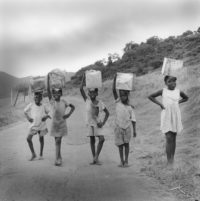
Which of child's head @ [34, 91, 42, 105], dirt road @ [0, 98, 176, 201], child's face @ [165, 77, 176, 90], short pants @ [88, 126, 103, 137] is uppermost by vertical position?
child's face @ [165, 77, 176, 90]

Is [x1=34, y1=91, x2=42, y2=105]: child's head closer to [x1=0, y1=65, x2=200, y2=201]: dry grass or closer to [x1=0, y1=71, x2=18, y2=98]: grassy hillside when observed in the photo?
[x1=0, y1=65, x2=200, y2=201]: dry grass

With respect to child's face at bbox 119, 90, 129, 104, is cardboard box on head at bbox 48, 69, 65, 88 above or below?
above

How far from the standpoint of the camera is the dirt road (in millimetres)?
4152

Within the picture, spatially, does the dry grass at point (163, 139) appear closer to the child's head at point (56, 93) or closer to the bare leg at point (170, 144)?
the bare leg at point (170, 144)

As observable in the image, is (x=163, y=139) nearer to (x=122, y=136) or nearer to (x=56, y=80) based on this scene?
(x=122, y=136)

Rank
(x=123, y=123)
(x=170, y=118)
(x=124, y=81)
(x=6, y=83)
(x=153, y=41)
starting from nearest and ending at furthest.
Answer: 1. (x=6, y=83)
2. (x=153, y=41)
3. (x=170, y=118)
4. (x=124, y=81)
5. (x=123, y=123)

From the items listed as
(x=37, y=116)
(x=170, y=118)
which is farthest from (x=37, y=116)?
(x=170, y=118)

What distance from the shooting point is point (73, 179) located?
4.88 m

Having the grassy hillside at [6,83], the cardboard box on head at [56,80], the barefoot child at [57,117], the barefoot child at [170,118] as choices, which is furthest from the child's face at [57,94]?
the grassy hillside at [6,83]

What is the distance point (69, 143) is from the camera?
8.40 metres

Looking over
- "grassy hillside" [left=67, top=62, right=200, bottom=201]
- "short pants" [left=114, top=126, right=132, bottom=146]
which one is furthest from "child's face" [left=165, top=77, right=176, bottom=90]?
"grassy hillside" [left=67, top=62, right=200, bottom=201]

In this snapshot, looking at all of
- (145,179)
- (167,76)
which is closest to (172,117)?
(167,76)

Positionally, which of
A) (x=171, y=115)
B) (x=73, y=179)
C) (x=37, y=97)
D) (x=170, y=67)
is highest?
(x=170, y=67)

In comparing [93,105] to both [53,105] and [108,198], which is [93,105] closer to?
[53,105]
